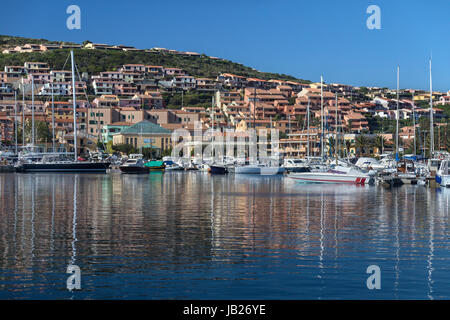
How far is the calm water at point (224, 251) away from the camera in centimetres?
1458

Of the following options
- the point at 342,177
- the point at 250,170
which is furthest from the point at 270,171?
the point at 342,177

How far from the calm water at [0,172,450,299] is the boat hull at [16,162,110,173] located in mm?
50062

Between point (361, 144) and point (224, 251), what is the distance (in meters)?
117

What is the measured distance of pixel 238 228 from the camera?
2448 centimetres

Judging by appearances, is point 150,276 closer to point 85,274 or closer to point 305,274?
point 85,274

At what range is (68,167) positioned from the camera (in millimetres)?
82750

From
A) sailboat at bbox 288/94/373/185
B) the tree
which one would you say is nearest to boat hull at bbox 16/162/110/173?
sailboat at bbox 288/94/373/185

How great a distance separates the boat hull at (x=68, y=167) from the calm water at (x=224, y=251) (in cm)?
5006

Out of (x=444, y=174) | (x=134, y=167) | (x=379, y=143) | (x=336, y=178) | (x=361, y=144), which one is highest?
(x=379, y=143)

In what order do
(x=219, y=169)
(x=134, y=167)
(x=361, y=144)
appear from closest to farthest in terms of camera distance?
(x=134, y=167) → (x=219, y=169) → (x=361, y=144)

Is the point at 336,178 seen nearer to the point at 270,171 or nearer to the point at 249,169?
the point at 270,171

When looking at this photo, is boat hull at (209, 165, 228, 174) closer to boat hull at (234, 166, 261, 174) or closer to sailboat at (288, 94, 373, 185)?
boat hull at (234, 166, 261, 174)

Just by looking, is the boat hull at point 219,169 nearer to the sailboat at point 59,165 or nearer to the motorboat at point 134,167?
the motorboat at point 134,167
